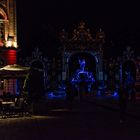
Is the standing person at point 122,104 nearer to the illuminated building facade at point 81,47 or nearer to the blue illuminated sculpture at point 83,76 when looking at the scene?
the illuminated building facade at point 81,47

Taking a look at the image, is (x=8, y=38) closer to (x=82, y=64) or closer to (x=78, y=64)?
(x=82, y=64)

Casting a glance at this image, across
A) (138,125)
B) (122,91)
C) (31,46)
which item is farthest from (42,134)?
(31,46)

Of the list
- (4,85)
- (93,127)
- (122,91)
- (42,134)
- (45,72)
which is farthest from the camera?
(45,72)

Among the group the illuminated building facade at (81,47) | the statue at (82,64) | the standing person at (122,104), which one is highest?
the illuminated building facade at (81,47)

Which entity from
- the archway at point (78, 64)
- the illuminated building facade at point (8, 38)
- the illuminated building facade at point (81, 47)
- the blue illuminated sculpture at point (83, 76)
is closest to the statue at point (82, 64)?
the blue illuminated sculpture at point (83, 76)

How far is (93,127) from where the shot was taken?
1923cm

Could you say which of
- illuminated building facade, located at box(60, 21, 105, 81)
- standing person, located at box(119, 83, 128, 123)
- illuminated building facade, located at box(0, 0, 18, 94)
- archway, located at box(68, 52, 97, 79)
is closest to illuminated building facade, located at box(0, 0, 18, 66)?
illuminated building facade, located at box(0, 0, 18, 94)

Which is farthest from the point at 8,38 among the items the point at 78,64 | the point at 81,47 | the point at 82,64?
the point at 78,64

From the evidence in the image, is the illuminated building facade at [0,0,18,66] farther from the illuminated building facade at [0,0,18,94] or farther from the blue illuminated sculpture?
the blue illuminated sculpture

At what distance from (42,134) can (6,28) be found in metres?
32.2

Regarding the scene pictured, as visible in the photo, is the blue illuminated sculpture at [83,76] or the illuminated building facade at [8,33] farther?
the blue illuminated sculpture at [83,76]

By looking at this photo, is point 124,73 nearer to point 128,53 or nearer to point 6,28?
point 128,53

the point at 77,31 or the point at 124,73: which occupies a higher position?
the point at 77,31

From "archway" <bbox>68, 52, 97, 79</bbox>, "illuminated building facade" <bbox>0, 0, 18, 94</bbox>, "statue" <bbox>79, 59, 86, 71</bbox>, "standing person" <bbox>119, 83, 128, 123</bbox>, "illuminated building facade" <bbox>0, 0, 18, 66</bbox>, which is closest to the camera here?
"standing person" <bbox>119, 83, 128, 123</bbox>
